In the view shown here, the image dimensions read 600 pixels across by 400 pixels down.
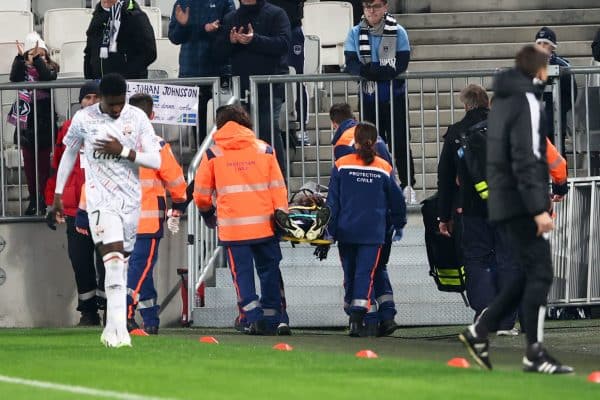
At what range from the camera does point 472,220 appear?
16.3m

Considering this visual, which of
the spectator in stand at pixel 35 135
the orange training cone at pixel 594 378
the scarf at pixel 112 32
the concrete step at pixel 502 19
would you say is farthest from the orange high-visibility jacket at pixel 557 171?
the concrete step at pixel 502 19

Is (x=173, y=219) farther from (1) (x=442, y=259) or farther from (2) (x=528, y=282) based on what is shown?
(2) (x=528, y=282)

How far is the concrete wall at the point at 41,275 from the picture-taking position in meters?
19.2

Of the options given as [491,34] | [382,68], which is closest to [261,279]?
[382,68]

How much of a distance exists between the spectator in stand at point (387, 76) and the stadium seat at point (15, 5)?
26.0 feet

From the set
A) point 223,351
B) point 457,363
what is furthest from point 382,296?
point 457,363

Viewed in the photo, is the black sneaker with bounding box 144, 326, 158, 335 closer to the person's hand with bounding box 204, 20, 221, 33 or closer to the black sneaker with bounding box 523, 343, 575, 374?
the person's hand with bounding box 204, 20, 221, 33

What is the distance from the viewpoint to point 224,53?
19.5 meters

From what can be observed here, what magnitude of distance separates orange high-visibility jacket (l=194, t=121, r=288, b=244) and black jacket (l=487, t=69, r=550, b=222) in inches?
187

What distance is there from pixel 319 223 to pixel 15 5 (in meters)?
10.1

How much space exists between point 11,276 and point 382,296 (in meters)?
4.19

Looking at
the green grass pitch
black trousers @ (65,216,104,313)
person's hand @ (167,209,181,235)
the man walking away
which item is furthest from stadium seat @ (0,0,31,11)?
the man walking away

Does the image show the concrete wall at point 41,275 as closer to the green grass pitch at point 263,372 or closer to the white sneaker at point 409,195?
the white sneaker at point 409,195

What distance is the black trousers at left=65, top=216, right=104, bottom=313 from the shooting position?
60.2 feet
